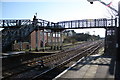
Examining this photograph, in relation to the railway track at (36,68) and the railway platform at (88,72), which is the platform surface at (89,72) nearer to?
the railway platform at (88,72)

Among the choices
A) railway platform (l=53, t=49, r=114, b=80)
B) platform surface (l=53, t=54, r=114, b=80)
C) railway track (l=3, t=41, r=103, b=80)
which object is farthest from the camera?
railway track (l=3, t=41, r=103, b=80)

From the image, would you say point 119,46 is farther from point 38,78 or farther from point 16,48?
point 16,48

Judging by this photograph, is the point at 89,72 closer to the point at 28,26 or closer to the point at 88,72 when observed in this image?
the point at 88,72

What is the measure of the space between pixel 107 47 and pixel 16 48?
725 inches

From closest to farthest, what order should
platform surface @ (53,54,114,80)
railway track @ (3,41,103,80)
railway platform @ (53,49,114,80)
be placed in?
1. railway platform @ (53,49,114,80)
2. platform surface @ (53,54,114,80)
3. railway track @ (3,41,103,80)

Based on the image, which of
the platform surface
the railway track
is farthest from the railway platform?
the railway track

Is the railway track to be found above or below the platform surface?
below

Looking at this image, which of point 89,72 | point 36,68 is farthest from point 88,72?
point 36,68

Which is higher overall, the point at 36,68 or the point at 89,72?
the point at 89,72

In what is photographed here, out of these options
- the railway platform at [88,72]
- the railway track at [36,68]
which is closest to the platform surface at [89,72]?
the railway platform at [88,72]

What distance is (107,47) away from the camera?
80.1ft

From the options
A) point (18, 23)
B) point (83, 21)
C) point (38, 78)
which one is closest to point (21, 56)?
point (18, 23)

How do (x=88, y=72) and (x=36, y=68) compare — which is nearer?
(x=88, y=72)

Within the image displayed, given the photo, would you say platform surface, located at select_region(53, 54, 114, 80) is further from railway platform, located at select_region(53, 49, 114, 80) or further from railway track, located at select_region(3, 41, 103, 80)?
railway track, located at select_region(3, 41, 103, 80)
